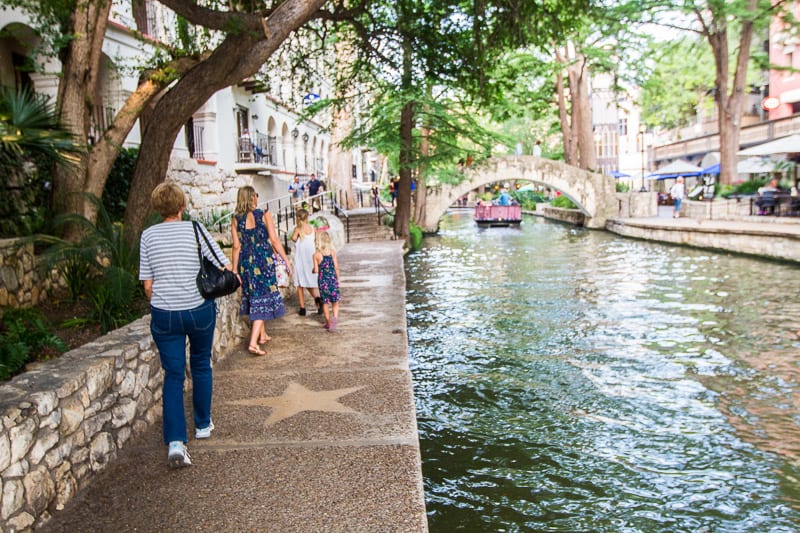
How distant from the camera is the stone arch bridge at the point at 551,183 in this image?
34.3 metres

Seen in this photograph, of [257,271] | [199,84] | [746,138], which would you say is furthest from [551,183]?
[257,271]

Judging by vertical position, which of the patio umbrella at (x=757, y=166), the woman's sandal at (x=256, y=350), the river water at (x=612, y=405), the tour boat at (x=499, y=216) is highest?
the patio umbrella at (x=757, y=166)

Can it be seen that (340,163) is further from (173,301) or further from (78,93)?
(173,301)

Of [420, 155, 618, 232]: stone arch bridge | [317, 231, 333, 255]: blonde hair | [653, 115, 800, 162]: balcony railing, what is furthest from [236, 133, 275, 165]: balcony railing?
[653, 115, 800, 162]: balcony railing

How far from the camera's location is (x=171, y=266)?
4.46 metres

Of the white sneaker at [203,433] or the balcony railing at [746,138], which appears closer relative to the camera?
the white sneaker at [203,433]

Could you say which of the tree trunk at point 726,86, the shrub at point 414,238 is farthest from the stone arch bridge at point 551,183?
the shrub at point 414,238

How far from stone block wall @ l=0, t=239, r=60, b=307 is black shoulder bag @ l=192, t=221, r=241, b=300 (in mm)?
2863

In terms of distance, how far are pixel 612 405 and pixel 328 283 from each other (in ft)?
12.2

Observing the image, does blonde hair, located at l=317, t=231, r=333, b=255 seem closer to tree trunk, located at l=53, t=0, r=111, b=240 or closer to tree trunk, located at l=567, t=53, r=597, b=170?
tree trunk, located at l=53, t=0, r=111, b=240

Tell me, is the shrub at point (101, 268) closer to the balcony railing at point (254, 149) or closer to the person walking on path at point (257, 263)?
the person walking on path at point (257, 263)

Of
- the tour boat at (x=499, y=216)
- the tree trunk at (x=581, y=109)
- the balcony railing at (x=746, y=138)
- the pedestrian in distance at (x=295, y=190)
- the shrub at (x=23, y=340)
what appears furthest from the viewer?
the tour boat at (x=499, y=216)

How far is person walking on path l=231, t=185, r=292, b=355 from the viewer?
7.37 m

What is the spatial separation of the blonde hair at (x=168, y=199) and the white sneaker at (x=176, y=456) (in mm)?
1467
